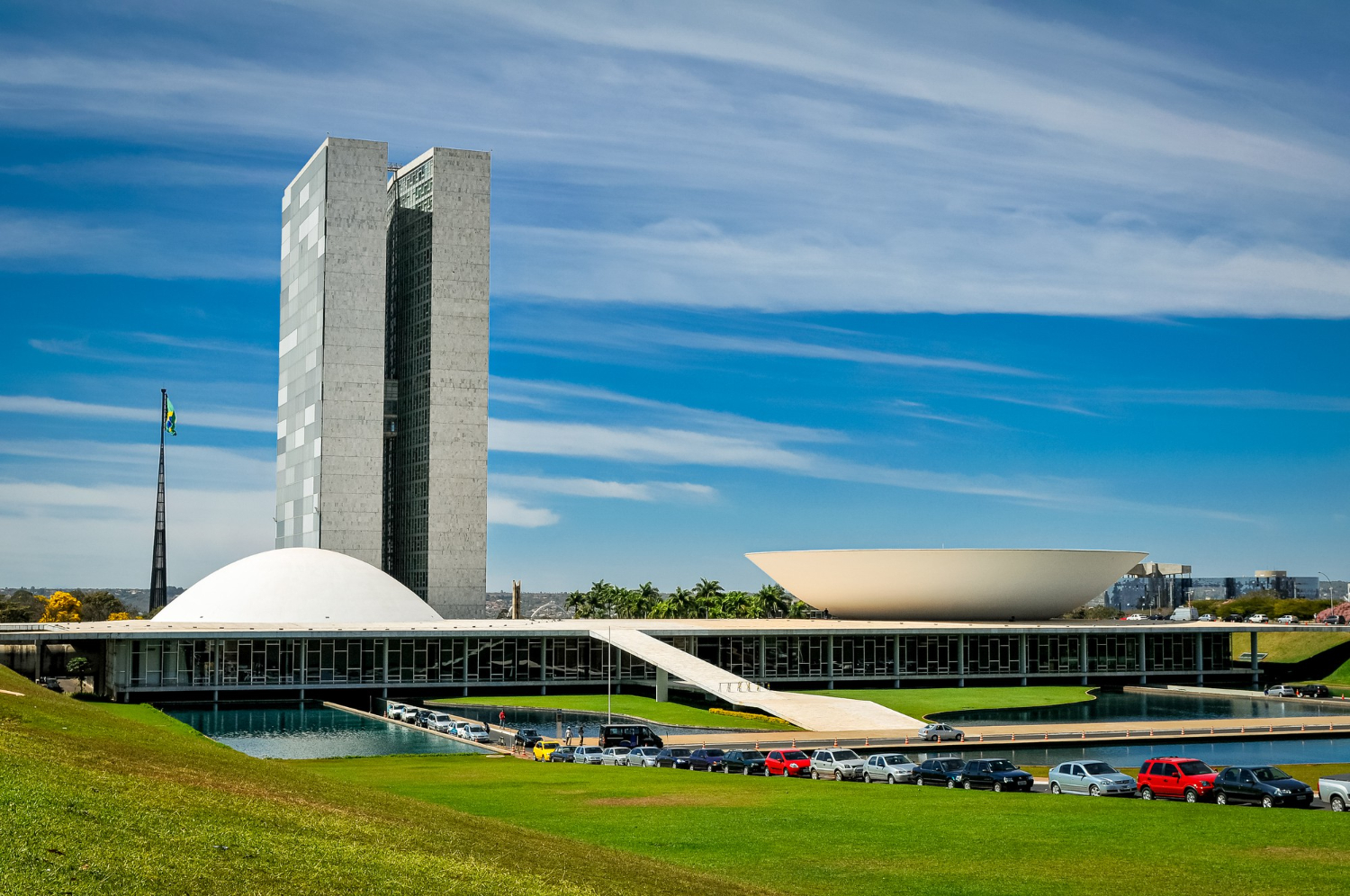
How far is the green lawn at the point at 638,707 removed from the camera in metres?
61.4

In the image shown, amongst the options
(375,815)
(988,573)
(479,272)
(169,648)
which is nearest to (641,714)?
(169,648)

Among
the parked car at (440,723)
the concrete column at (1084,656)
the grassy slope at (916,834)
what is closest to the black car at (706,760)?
the grassy slope at (916,834)

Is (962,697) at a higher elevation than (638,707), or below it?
below

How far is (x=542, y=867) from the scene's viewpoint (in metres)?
17.5

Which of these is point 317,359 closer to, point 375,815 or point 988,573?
point 988,573

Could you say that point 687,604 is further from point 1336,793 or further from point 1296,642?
point 1336,793

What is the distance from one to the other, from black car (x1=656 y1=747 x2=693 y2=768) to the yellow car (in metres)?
4.49

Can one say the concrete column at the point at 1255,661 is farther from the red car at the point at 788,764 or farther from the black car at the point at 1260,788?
the black car at the point at 1260,788

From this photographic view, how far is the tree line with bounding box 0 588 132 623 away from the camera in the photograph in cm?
13550

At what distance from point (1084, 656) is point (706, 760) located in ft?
204

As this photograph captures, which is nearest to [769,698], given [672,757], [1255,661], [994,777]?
[672,757]

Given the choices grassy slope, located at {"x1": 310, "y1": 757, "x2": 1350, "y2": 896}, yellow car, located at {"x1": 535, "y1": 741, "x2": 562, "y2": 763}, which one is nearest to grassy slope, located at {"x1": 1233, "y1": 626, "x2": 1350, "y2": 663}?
yellow car, located at {"x1": 535, "y1": 741, "x2": 562, "y2": 763}

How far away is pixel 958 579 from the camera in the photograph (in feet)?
321

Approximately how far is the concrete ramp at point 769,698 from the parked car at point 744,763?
49.4ft
